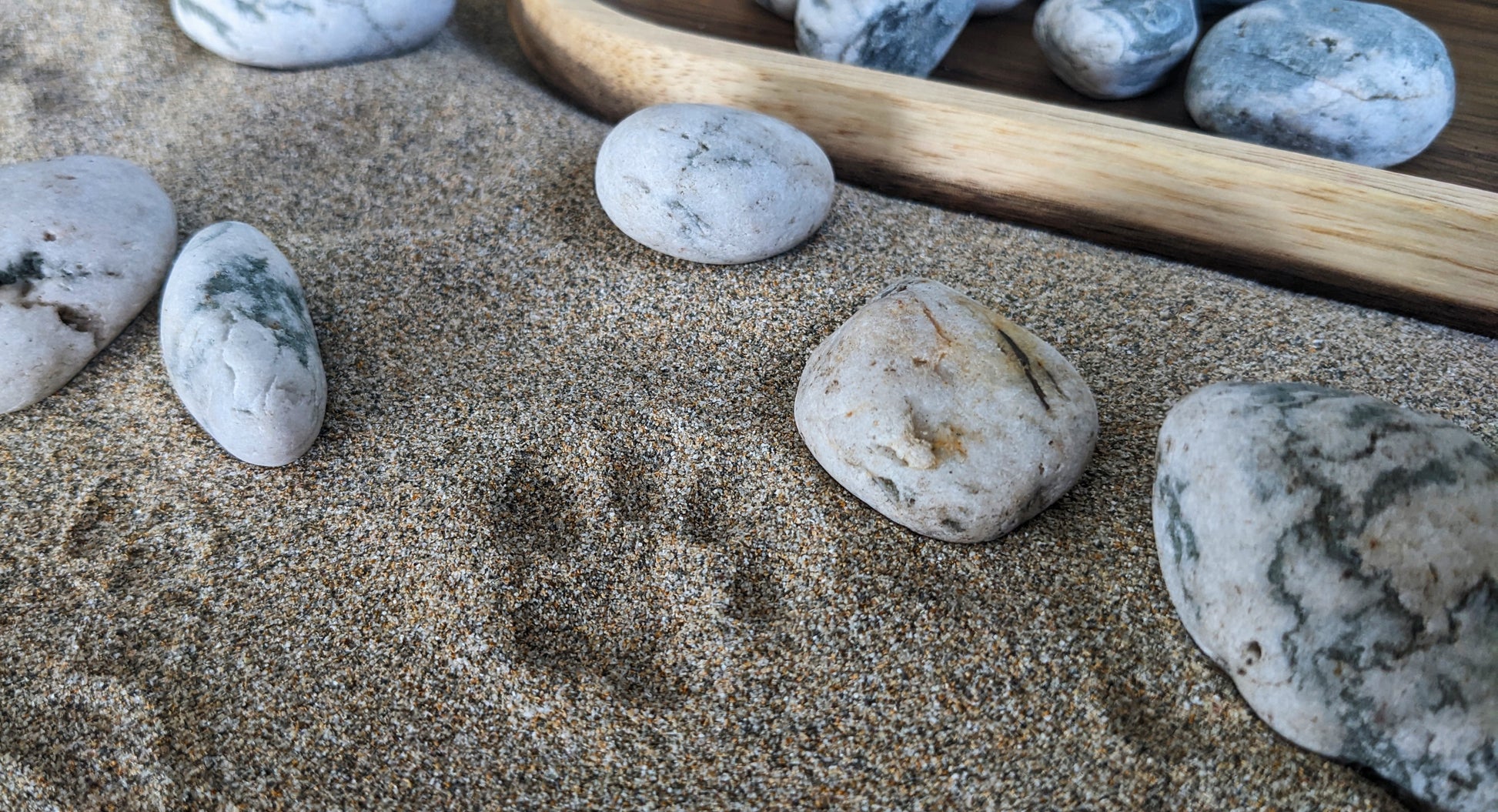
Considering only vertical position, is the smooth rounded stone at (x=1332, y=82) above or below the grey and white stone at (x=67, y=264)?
above

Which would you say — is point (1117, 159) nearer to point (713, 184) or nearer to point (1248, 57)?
point (1248, 57)

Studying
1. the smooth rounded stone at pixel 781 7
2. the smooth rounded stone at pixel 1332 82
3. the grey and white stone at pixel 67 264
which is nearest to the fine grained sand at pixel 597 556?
the grey and white stone at pixel 67 264

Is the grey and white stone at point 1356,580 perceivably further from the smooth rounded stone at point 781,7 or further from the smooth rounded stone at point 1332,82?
the smooth rounded stone at point 781,7

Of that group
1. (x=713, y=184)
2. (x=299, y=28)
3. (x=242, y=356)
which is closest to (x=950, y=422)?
(x=713, y=184)

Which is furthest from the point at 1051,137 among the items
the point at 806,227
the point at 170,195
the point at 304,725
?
the point at 170,195

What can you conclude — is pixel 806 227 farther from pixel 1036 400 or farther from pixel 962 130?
pixel 1036 400

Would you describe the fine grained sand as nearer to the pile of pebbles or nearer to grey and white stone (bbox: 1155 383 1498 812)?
grey and white stone (bbox: 1155 383 1498 812)
